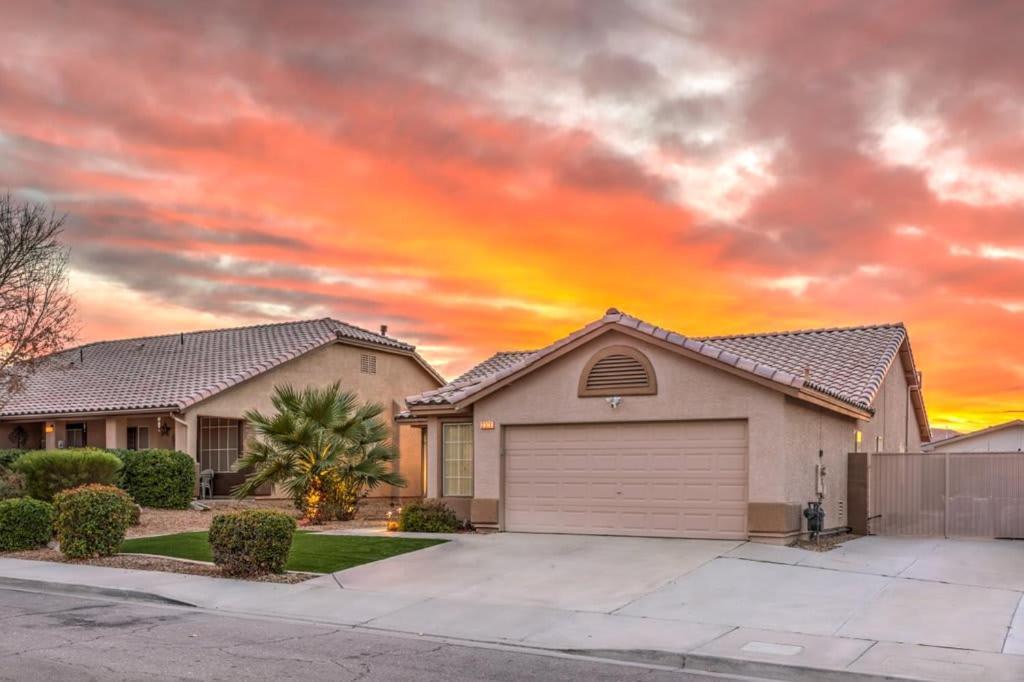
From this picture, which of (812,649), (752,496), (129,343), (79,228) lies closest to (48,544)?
(79,228)

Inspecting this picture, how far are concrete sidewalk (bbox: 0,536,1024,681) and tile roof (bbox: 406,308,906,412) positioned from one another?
11.5ft

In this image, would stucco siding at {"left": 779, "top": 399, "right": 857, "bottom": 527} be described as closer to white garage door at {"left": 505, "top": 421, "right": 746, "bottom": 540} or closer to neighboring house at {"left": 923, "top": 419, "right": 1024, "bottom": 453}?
white garage door at {"left": 505, "top": 421, "right": 746, "bottom": 540}

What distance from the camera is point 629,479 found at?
19.3 m

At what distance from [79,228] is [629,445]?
16.2 meters

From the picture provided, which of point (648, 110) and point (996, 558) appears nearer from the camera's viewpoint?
point (996, 558)

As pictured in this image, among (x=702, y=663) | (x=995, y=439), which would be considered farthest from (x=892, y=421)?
(x=995, y=439)

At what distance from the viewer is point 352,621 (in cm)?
1219

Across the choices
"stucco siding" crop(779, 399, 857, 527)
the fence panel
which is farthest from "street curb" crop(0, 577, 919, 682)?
the fence panel

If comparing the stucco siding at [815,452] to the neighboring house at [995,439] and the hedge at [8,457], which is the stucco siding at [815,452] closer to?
Result: the hedge at [8,457]

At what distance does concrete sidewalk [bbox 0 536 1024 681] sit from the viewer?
1009 cm

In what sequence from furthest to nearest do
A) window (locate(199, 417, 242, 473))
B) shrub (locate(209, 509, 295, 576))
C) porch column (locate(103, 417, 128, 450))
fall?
window (locate(199, 417, 242, 473)) < porch column (locate(103, 417, 128, 450)) < shrub (locate(209, 509, 295, 576))

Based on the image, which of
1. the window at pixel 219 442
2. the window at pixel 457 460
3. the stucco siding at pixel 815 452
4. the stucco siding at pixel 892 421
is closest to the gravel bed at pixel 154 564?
the window at pixel 457 460

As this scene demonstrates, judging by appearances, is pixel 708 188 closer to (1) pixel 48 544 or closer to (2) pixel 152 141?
(2) pixel 152 141

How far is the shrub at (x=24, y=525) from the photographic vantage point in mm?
17984
